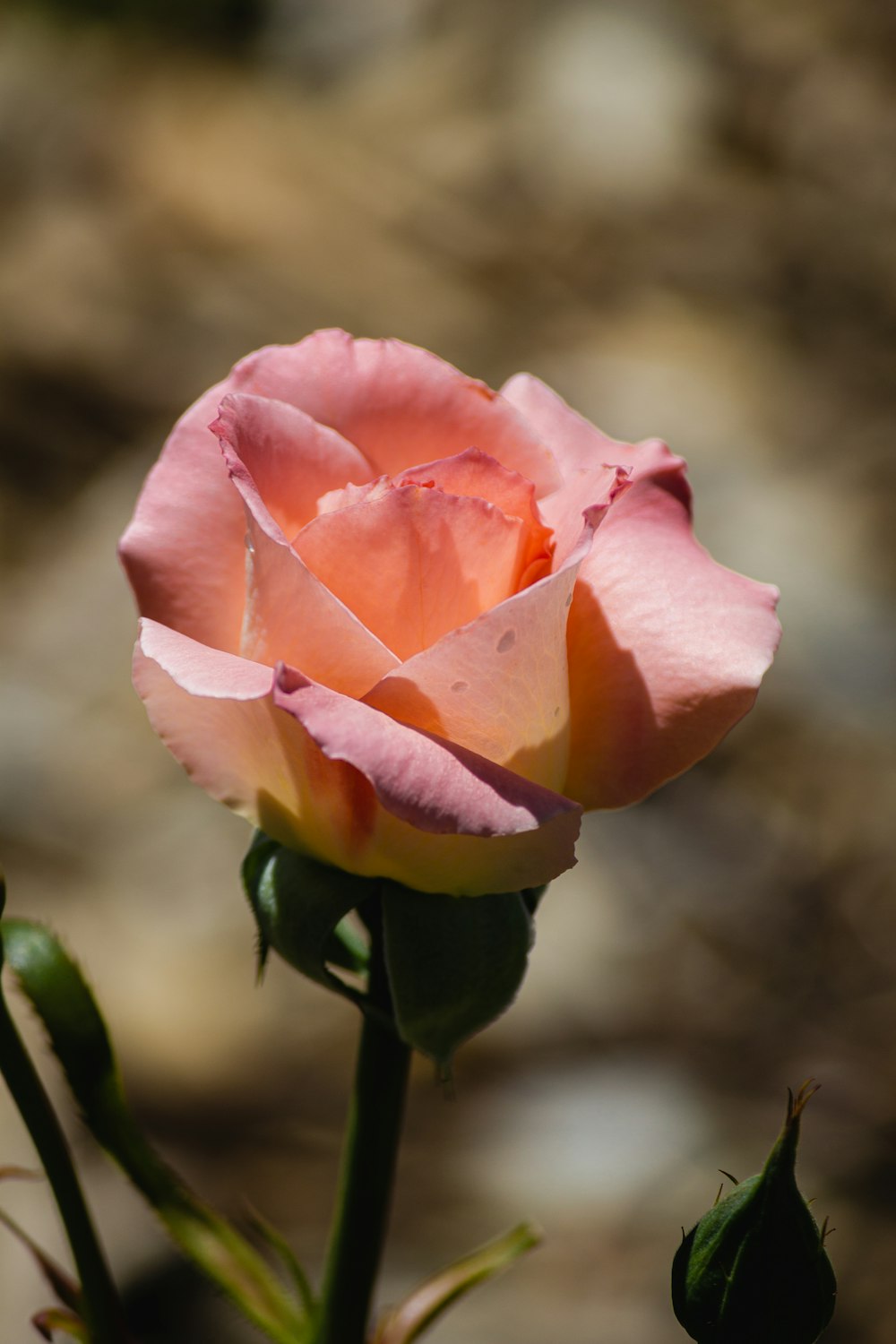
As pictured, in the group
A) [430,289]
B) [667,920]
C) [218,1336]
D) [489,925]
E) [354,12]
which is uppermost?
[354,12]

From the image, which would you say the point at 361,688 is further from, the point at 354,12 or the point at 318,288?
the point at 354,12

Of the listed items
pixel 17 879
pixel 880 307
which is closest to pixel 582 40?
pixel 880 307

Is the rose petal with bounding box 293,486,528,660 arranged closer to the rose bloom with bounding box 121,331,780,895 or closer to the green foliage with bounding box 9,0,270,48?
the rose bloom with bounding box 121,331,780,895

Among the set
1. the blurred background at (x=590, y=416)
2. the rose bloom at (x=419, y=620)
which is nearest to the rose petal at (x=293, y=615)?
the rose bloom at (x=419, y=620)

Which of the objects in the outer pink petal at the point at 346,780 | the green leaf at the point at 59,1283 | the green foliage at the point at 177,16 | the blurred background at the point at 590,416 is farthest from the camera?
the green foliage at the point at 177,16

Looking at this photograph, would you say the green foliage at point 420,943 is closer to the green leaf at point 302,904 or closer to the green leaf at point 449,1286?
the green leaf at point 302,904

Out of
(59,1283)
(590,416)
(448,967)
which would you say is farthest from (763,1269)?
(590,416)

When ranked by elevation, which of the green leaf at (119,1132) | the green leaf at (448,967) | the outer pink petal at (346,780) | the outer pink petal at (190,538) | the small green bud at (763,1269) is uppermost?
the outer pink petal at (190,538)
